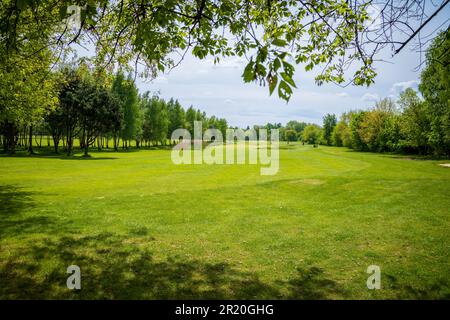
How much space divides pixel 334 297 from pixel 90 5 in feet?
22.6

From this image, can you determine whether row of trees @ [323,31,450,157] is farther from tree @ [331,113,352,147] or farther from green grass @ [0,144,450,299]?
green grass @ [0,144,450,299]

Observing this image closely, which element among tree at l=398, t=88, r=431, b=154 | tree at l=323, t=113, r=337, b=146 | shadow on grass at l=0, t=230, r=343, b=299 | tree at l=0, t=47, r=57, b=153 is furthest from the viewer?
tree at l=323, t=113, r=337, b=146

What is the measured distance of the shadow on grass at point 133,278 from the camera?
18.5ft

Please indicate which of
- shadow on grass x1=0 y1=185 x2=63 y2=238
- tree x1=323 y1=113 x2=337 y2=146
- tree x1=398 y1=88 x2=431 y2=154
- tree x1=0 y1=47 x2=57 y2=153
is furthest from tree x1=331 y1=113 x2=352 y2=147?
shadow on grass x1=0 y1=185 x2=63 y2=238

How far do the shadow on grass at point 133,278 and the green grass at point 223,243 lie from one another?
0.02 m

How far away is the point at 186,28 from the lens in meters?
6.89

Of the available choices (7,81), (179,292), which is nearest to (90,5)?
(179,292)

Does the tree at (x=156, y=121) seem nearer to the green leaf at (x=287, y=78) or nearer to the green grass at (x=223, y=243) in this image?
the green grass at (x=223, y=243)

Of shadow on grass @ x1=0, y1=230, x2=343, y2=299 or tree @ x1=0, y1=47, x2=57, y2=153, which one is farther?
tree @ x1=0, y1=47, x2=57, y2=153

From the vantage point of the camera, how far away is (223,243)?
866 cm

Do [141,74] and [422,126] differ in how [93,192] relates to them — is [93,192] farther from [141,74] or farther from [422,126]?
[422,126]

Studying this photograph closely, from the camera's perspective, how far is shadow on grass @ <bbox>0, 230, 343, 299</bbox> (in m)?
5.63

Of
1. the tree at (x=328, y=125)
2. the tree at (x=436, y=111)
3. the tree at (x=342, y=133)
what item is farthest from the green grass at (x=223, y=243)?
the tree at (x=328, y=125)

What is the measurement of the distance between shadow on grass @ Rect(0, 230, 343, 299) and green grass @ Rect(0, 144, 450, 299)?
2 centimetres
